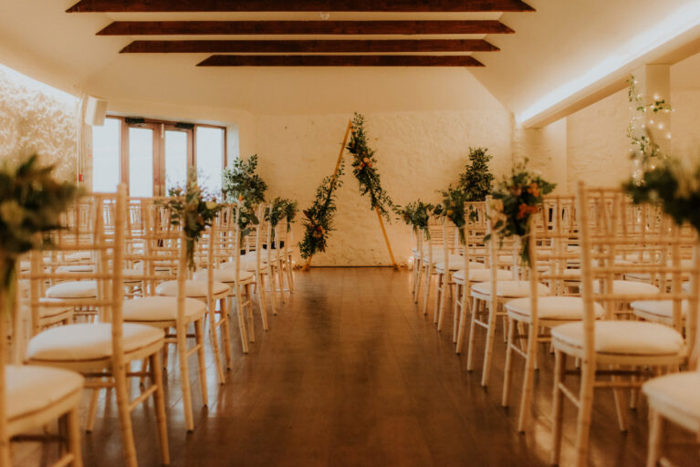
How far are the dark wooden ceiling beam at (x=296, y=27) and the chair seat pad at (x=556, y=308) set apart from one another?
5.56m

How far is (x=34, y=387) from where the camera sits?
133 centimetres

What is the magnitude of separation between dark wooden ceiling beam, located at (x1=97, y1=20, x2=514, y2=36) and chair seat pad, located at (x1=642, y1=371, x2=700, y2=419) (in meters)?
6.49

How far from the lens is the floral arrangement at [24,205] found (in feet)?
3.95

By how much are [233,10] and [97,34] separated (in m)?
2.23

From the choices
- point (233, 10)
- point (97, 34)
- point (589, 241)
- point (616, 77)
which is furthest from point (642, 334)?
point (97, 34)

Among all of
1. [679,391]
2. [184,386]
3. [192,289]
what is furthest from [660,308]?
[192,289]

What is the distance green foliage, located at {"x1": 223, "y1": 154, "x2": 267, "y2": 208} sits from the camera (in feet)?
31.2

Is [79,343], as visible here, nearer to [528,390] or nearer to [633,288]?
[528,390]

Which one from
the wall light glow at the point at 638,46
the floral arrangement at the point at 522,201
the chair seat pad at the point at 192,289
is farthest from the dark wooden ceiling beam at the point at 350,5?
the floral arrangement at the point at 522,201

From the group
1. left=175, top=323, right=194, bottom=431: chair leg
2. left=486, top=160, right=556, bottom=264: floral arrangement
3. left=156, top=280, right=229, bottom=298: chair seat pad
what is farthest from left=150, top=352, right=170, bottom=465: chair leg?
left=486, top=160, right=556, bottom=264: floral arrangement

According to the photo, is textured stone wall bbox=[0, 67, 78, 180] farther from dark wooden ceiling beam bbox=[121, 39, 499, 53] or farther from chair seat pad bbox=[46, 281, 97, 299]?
chair seat pad bbox=[46, 281, 97, 299]

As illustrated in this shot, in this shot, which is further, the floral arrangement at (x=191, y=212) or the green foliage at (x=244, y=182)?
the green foliage at (x=244, y=182)

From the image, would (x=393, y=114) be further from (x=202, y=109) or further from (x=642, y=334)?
(x=642, y=334)

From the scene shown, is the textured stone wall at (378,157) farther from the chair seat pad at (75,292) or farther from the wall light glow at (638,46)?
the chair seat pad at (75,292)
